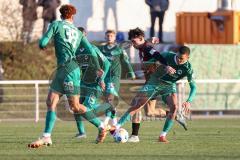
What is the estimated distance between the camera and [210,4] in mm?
38438

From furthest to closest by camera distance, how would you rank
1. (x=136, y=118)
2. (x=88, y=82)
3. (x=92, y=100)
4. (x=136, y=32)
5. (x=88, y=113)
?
(x=88, y=82) < (x=92, y=100) < (x=136, y=118) < (x=136, y=32) < (x=88, y=113)

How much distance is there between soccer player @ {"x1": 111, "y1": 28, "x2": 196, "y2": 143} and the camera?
18922 mm

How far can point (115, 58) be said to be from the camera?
77.7 ft

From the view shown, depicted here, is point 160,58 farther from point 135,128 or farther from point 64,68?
point 64,68

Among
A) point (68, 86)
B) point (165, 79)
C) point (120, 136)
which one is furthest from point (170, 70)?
point (68, 86)

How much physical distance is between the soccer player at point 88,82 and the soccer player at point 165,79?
83 cm

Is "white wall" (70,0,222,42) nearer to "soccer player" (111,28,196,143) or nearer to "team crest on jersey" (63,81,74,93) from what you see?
"soccer player" (111,28,196,143)

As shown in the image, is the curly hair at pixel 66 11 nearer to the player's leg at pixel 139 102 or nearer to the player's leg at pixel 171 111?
the player's leg at pixel 139 102

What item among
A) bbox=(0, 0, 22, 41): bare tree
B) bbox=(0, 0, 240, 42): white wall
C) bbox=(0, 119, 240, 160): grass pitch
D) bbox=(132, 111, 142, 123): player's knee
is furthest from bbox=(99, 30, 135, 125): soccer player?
bbox=(0, 0, 240, 42): white wall

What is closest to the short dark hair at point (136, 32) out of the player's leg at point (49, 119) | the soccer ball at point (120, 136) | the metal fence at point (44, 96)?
the soccer ball at point (120, 136)

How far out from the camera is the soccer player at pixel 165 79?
18922mm

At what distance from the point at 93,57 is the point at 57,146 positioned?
5.56ft

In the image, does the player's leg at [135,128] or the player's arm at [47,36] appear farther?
the player's leg at [135,128]

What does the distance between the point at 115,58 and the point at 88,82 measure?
8.97 ft
